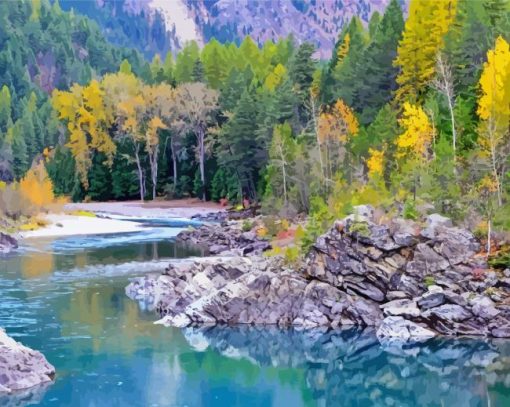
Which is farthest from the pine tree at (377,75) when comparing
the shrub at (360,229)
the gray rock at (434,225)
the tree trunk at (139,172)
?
the tree trunk at (139,172)

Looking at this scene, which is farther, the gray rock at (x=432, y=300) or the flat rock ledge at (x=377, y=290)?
the gray rock at (x=432, y=300)

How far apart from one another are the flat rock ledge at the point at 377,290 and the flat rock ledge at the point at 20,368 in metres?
7.60

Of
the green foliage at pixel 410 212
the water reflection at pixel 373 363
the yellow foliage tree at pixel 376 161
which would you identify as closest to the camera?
the water reflection at pixel 373 363

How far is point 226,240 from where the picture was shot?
174 ft

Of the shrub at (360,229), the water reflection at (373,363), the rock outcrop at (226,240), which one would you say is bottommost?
the water reflection at (373,363)

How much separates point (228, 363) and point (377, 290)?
7.22 m

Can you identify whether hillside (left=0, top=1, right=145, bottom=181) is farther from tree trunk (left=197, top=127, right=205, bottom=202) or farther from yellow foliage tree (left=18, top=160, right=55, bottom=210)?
yellow foliage tree (left=18, top=160, right=55, bottom=210)

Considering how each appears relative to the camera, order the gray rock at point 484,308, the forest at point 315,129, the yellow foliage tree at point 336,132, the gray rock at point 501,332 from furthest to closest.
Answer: the yellow foliage tree at point 336,132, the forest at point 315,129, the gray rock at point 484,308, the gray rock at point 501,332

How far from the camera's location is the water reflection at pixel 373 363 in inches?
994

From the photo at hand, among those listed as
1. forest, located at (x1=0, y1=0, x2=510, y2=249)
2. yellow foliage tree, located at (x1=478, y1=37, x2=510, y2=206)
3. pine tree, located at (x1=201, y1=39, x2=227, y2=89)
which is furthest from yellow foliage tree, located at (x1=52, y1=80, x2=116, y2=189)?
yellow foliage tree, located at (x1=478, y1=37, x2=510, y2=206)

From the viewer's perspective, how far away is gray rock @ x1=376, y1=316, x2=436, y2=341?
29938mm

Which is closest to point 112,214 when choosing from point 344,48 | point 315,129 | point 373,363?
point 344,48

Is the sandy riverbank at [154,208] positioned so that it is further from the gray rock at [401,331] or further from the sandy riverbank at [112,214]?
the gray rock at [401,331]

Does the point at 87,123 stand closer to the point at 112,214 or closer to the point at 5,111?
the point at 112,214
